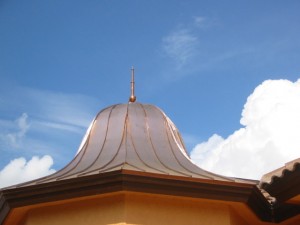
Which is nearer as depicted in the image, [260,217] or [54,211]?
[54,211]

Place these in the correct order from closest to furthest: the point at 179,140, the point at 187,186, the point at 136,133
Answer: the point at 187,186, the point at 136,133, the point at 179,140


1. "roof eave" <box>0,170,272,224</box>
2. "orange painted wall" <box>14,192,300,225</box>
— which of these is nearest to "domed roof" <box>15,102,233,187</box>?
"roof eave" <box>0,170,272,224</box>

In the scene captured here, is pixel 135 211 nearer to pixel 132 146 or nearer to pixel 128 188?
pixel 128 188

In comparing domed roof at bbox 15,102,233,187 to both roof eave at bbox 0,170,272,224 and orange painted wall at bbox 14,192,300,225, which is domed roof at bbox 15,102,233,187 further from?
orange painted wall at bbox 14,192,300,225

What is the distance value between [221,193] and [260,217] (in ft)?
3.20

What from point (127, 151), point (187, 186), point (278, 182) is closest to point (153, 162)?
point (127, 151)

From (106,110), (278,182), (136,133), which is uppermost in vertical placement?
(106,110)

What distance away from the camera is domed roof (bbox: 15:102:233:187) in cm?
608

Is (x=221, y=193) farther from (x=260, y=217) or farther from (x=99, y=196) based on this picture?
(x=99, y=196)

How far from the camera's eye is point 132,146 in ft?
21.8

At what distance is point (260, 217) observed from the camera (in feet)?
21.1

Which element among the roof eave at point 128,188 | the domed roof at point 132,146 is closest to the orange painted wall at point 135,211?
the roof eave at point 128,188

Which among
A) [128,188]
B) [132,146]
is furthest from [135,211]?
[132,146]

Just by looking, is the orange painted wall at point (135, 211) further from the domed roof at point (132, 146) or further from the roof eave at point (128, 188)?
the domed roof at point (132, 146)
